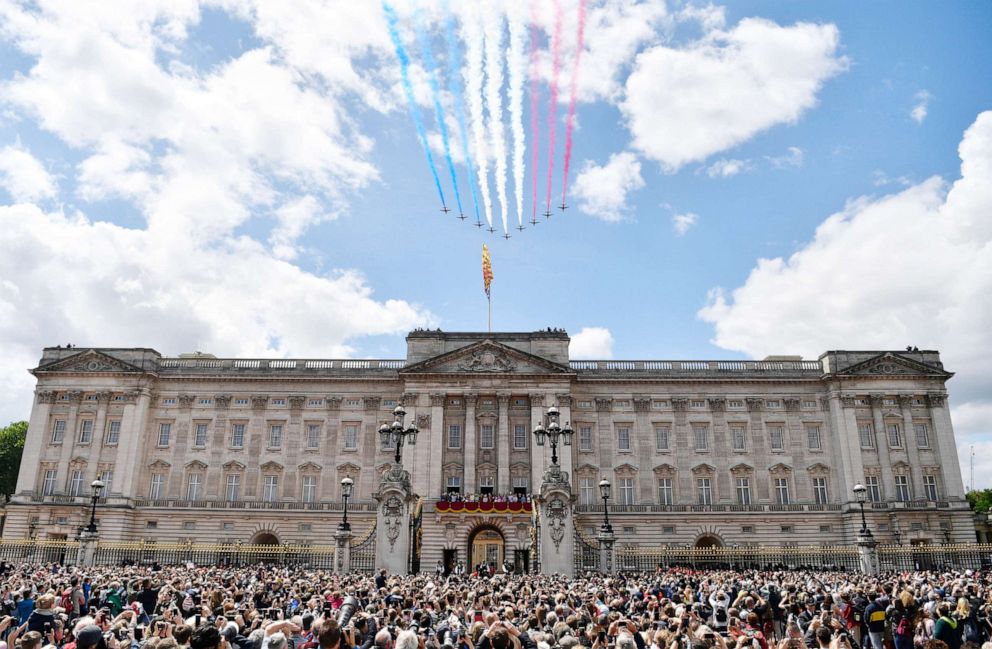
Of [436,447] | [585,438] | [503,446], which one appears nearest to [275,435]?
[436,447]

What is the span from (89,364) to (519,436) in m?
36.4

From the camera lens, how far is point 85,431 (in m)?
61.6

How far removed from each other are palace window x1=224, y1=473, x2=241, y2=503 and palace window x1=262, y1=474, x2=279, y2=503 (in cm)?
204

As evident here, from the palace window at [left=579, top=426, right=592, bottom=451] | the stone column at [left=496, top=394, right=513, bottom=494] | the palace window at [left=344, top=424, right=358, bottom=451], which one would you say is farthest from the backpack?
the palace window at [left=579, top=426, right=592, bottom=451]

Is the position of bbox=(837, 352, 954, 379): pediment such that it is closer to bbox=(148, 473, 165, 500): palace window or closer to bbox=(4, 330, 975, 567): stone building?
bbox=(4, 330, 975, 567): stone building

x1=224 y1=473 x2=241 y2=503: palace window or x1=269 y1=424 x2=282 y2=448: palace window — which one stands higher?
x1=269 y1=424 x2=282 y2=448: palace window

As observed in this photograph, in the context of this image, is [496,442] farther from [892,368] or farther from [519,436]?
[892,368]

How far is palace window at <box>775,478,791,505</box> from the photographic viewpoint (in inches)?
2346

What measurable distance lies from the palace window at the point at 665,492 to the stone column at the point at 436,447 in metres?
17.5

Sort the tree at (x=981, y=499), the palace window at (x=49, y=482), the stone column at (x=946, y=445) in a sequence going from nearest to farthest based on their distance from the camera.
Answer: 1. the stone column at (x=946, y=445)
2. the palace window at (x=49, y=482)
3. the tree at (x=981, y=499)

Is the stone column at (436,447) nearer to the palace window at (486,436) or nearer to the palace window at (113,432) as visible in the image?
the palace window at (486,436)

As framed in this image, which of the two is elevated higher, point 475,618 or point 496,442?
point 496,442

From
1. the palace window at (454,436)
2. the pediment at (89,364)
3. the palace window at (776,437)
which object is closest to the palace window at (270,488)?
the pediment at (89,364)

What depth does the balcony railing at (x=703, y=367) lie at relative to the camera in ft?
206
